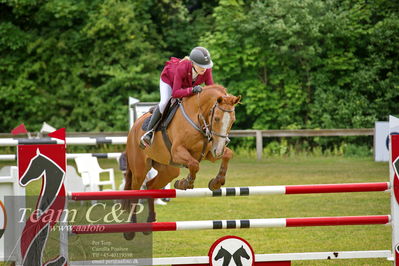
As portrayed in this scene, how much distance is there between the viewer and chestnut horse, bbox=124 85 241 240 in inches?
193

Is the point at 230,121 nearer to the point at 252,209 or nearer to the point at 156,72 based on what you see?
the point at 252,209

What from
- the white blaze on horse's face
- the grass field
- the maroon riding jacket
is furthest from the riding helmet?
the grass field

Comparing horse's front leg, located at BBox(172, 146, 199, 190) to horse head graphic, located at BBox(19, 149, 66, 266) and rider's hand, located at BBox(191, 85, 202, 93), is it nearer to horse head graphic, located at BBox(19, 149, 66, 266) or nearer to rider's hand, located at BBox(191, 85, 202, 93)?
rider's hand, located at BBox(191, 85, 202, 93)

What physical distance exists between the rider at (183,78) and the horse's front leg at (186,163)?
493mm

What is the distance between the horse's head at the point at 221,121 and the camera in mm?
4863

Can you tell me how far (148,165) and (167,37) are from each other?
16.3 metres

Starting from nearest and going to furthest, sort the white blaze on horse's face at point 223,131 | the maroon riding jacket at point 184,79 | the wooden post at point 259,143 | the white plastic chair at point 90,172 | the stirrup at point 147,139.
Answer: the white blaze on horse's face at point 223,131 < the maroon riding jacket at point 184,79 < the stirrup at point 147,139 < the white plastic chair at point 90,172 < the wooden post at point 259,143

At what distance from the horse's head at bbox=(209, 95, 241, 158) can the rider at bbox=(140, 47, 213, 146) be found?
0.45m

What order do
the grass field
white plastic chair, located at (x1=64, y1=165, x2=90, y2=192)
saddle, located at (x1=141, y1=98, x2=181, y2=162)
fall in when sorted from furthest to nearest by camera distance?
1. white plastic chair, located at (x1=64, y1=165, x2=90, y2=192)
2. the grass field
3. saddle, located at (x1=141, y1=98, x2=181, y2=162)

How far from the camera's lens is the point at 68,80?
2072cm

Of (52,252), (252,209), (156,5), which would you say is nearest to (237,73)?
(156,5)

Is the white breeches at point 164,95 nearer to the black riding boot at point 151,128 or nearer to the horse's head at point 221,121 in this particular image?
the black riding boot at point 151,128

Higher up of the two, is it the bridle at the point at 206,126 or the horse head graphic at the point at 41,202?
the bridle at the point at 206,126

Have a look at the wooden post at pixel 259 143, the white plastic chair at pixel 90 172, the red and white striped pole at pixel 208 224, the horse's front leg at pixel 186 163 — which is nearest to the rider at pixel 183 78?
the horse's front leg at pixel 186 163
